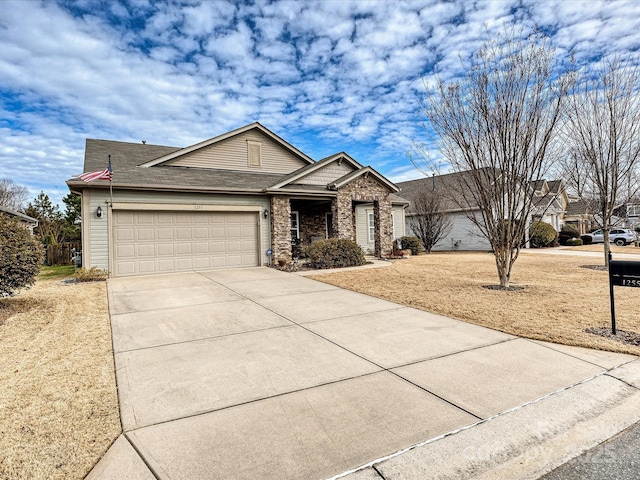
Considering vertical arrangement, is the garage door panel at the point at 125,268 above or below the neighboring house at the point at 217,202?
below

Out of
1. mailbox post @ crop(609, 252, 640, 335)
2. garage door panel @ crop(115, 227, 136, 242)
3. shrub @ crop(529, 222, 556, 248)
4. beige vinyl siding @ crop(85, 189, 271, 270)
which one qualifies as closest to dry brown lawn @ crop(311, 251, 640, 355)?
mailbox post @ crop(609, 252, 640, 335)

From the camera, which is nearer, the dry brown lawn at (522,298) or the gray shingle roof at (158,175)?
the dry brown lawn at (522,298)

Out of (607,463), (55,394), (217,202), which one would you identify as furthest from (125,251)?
(607,463)

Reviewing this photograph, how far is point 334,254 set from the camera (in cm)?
1414

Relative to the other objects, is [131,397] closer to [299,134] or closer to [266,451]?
[266,451]

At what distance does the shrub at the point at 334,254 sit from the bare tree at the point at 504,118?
20.7 ft

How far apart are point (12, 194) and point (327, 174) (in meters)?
37.9

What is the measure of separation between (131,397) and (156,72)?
13.7 m

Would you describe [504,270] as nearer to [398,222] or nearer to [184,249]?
[184,249]

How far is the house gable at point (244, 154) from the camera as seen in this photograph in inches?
636

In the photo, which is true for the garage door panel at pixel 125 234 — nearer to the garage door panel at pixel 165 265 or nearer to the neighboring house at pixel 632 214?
the garage door panel at pixel 165 265

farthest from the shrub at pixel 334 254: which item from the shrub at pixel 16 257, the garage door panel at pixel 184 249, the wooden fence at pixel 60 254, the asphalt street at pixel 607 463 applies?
the wooden fence at pixel 60 254

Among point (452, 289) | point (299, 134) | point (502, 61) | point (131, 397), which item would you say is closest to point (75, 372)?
point (131, 397)

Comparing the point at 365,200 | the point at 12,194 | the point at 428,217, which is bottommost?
the point at 428,217
